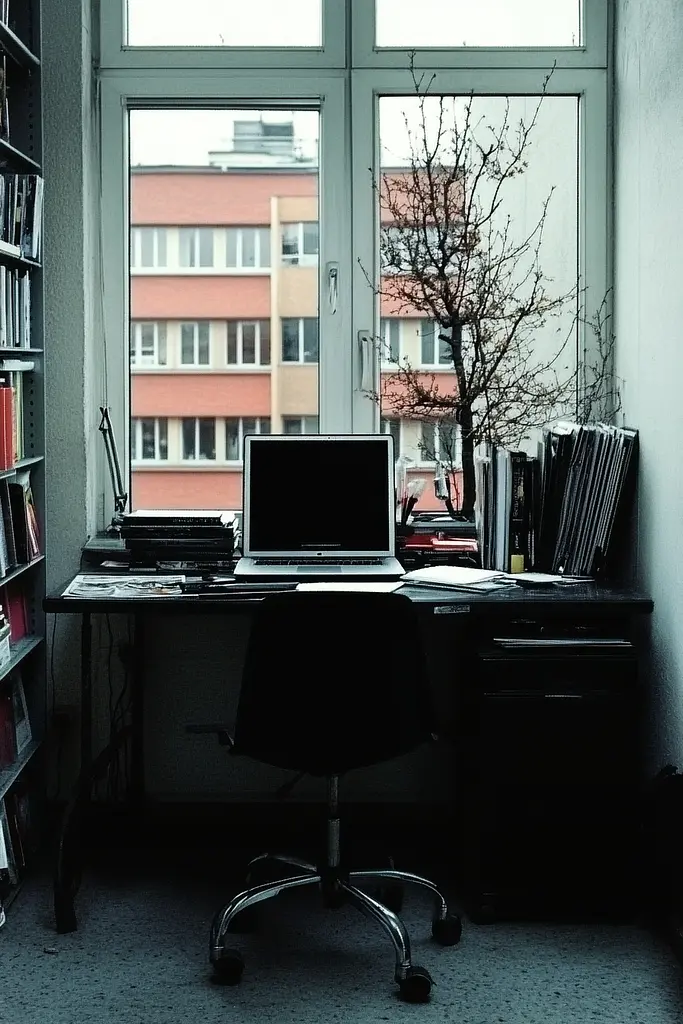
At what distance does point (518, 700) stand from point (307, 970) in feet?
2.57

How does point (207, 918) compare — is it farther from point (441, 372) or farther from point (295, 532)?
point (441, 372)

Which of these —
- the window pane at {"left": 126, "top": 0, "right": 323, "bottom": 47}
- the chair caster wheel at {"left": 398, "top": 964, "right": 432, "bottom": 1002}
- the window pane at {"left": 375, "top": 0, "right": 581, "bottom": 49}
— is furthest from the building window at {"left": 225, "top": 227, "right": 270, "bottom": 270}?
the chair caster wheel at {"left": 398, "top": 964, "right": 432, "bottom": 1002}

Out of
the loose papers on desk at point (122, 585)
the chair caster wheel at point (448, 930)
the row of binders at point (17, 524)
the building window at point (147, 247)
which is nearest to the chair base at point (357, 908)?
the chair caster wheel at point (448, 930)

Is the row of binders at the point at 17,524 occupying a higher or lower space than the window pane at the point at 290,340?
lower

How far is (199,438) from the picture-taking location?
3.62 m

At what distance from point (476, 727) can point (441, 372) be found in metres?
1.20

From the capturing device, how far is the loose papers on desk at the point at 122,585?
288 cm

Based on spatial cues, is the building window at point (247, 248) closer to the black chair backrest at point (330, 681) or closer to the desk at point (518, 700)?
the desk at point (518, 700)

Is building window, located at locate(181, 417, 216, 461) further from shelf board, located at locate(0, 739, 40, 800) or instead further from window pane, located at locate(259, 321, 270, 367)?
shelf board, located at locate(0, 739, 40, 800)

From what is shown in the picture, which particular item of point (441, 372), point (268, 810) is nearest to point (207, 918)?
point (268, 810)

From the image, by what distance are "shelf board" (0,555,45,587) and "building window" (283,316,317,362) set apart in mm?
990

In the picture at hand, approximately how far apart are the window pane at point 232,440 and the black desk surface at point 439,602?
33.3 inches

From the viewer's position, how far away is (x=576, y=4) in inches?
140

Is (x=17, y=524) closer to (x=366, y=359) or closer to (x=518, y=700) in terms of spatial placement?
(x=366, y=359)
